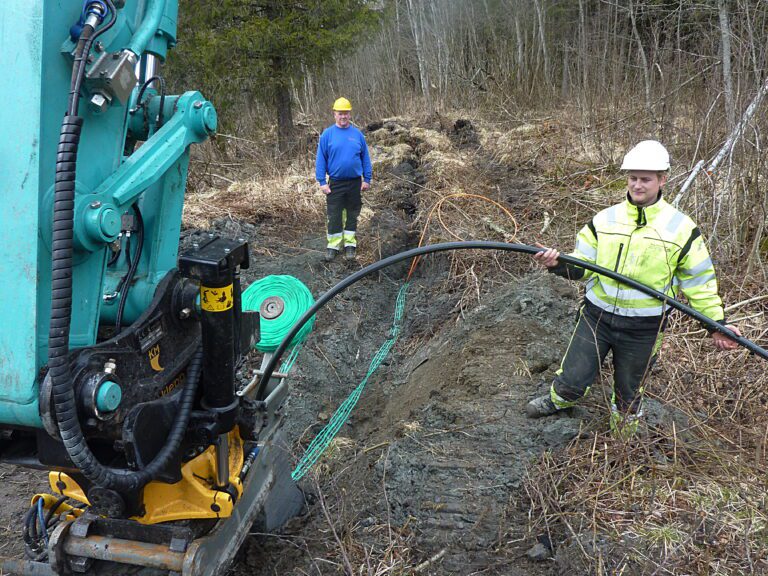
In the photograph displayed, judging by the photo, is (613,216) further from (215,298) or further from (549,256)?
(215,298)

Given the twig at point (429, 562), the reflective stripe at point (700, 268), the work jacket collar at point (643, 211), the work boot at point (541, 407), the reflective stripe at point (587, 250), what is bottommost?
the twig at point (429, 562)

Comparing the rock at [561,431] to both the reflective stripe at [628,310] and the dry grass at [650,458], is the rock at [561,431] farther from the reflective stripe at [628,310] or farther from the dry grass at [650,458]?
the reflective stripe at [628,310]

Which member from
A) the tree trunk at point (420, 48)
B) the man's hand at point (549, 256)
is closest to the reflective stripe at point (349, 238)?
the man's hand at point (549, 256)

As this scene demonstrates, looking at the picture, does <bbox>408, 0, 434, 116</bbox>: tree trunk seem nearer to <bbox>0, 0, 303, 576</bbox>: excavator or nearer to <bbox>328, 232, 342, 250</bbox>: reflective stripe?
<bbox>328, 232, 342, 250</bbox>: reflective stripe

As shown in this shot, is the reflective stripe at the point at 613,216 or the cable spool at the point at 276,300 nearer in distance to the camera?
the reflective stripe at the point at 613,216

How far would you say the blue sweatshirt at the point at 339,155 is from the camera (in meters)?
7.34

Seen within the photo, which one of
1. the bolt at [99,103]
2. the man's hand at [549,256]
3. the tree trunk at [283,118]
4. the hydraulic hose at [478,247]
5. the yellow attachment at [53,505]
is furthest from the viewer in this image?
the tree trunk at [283,118]

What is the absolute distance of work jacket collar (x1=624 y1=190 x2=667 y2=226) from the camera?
3.25 m

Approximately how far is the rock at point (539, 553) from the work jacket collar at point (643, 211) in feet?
5.82

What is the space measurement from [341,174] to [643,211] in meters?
4.62

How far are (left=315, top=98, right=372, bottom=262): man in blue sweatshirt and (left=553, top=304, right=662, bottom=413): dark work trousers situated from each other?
4.26 meters

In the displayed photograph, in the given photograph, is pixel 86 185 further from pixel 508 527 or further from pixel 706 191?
pixel 706 191

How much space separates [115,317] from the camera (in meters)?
2.36

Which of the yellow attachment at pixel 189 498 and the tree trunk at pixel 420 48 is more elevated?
the tree trunk at pixel 420 48
